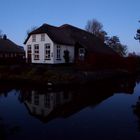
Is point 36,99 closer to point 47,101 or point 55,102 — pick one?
point 47,101

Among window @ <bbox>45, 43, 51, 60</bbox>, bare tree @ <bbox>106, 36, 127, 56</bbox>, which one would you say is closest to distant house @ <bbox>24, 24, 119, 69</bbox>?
window @ <bbox>45, 43, 51, 60</bbox>

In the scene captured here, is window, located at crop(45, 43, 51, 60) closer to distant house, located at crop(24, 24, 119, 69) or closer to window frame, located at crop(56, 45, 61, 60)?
distant house, located at crop(24, 24, 119, 69)

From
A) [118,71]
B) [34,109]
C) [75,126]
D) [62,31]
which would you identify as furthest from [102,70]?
[75,126]

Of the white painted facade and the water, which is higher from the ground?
the white painted facade

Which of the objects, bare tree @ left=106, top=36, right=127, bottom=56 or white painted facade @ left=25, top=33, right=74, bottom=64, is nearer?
white painted facade @ left=25, top=33, right=74, bottom=64

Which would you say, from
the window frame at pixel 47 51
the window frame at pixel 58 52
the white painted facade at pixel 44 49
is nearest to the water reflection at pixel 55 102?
the white painted facade at pixel 44 49

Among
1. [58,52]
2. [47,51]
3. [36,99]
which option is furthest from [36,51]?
[36,99]

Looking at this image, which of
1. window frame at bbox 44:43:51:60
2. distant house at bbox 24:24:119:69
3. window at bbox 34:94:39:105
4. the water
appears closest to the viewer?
the water

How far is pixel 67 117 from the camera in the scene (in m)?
11.5

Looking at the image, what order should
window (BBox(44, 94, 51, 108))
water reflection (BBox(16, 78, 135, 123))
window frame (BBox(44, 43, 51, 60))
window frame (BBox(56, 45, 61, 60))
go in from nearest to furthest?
1. water reflection (BBox(16, 78, 135, 123))
2. window (BBox(44, 94, 51, 108))
3. window frame (BBox(44, 43, 51, 60))
4. window frame (BBox(56, 45, 61, 60))

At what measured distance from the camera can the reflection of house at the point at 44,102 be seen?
12695mm

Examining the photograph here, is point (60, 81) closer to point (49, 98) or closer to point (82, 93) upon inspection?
point (82, 93)

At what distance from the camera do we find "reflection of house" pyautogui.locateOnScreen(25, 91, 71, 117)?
12695 mm

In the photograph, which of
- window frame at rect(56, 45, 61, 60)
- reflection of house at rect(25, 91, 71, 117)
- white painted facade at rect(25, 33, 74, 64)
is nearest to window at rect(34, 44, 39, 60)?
white painted facade at rect(25, 33, 74, 64)
